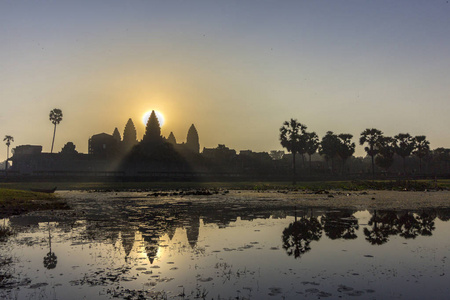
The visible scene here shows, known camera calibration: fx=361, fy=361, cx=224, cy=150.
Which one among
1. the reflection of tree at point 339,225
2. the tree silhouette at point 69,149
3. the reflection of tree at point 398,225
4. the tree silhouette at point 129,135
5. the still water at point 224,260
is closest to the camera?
the still water at point 224,260

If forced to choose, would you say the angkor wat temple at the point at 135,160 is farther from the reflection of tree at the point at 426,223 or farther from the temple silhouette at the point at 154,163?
the reflection of tree at the point at 426,223

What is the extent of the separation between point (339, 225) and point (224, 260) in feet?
33.6

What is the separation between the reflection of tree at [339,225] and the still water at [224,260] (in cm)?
6

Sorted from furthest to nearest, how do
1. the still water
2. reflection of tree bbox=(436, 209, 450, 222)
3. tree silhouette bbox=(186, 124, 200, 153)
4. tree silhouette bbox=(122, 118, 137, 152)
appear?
1. tree silhouette bbox=(186, 124, 200, 153)
2. tree silhouette bbox=(122, 118, 137, 152)
3. reflection of tree bbox=(436, 209, 450, 222)
4. the still water

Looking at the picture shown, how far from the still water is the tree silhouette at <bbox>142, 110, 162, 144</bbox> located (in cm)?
10353

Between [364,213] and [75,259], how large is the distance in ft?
68.5

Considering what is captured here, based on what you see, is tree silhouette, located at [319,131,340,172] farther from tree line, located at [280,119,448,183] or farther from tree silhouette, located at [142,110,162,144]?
tree silhouette, located at [142,110,162,144]

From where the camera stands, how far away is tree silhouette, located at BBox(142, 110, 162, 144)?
408ft

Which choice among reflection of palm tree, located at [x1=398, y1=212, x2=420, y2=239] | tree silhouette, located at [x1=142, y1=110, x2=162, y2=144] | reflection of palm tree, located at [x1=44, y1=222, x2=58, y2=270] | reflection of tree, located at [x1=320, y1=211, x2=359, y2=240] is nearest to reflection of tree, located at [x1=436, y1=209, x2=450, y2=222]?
reflection of palm tree, located at [x1=398, y1=212, x2=420, y2=239]

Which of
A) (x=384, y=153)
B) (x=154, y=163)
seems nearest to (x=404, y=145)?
(x=384, y=153)

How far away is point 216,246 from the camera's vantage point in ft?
48.3

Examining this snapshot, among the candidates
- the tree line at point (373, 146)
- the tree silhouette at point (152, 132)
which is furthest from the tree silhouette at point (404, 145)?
the tree silhouette at point (152, 132)

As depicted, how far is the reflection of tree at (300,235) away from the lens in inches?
561

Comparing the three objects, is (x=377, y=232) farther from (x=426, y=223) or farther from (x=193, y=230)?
(x=193, y=230)
